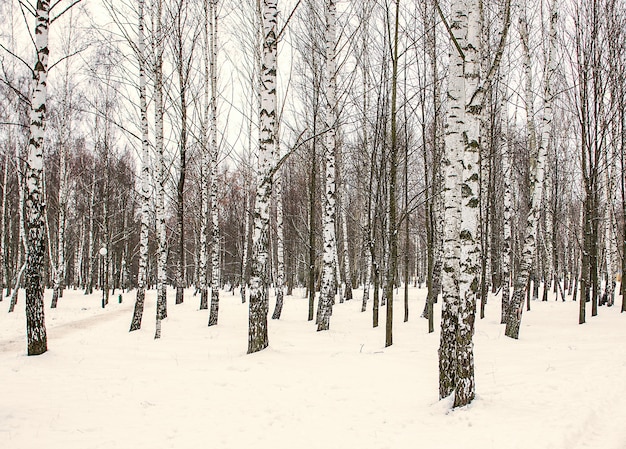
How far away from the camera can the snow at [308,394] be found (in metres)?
4.36

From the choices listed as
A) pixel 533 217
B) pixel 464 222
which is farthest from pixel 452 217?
pixel 533 217

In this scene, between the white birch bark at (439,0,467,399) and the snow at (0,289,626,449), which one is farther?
the white birch bark at (439,0,467,399)

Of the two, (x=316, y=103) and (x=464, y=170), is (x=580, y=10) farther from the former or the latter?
(x=464, y=170)

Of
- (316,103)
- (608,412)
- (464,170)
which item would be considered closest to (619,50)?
(316,103)

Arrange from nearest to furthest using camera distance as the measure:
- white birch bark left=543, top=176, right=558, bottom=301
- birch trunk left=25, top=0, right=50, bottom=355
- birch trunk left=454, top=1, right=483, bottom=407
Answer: birch trunk left=454, top=1, right=483, bottom=407, birch trunk left=25, top=0, right=50, bottom=355, white birch bark left=543, top=176, right=558, bottom=301

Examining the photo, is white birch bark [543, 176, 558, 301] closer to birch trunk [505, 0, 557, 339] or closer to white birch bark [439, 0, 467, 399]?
birch trunk [505, 0, 557, 339]

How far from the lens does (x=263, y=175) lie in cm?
864

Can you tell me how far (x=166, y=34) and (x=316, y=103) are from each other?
15.3ft

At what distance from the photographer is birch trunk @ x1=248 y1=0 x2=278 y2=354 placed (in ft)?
27.9

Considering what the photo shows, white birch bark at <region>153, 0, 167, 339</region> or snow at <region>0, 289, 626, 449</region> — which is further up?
white birch bark at <region>153, 0, 167, 339</region>

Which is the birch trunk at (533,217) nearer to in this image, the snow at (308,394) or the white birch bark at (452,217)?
the snow at (308,394)

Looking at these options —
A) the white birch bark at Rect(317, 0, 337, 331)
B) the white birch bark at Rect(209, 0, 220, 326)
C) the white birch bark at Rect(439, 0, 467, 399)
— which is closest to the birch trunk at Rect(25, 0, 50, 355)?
the white birch bark at Rect(209, 0, 220, 326)

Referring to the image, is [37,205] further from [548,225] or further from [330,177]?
[548,225]

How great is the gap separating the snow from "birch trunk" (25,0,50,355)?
62 cm
